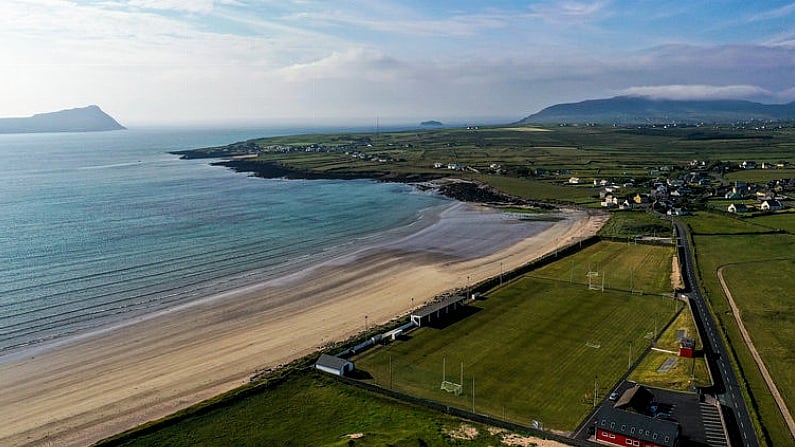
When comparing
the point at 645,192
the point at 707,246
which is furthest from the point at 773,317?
the point at 645,192

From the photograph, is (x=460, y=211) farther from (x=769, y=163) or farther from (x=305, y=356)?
(x=769, y=163)

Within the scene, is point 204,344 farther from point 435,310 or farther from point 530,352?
point 530,352

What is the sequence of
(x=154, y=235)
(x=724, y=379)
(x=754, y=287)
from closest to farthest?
(x=724, y=379)
(x=754, y=287)
(x=154, y=235)

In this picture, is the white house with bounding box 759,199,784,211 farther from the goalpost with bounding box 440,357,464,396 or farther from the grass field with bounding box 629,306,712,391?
the goalpost with bounding box 440,357,464,396

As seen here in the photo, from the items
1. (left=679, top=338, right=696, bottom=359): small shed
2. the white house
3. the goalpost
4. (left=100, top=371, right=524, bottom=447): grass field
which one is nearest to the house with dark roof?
(left=100, top=371, right=524, bottom=447): grass field

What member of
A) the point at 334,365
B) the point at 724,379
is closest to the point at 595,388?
the point at 724,379

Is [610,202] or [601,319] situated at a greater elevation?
[610,202]

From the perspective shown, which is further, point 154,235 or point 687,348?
point 154,235
